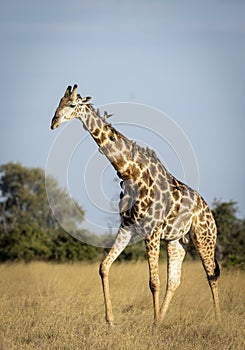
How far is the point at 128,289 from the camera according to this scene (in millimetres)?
12367

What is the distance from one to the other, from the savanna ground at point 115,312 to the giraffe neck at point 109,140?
1.99 metres

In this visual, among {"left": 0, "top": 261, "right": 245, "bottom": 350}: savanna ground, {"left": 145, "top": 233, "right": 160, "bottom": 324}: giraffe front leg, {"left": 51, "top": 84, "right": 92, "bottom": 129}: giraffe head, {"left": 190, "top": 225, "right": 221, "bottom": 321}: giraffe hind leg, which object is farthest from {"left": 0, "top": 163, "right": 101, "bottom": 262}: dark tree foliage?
{"left": 51, "top": 84, "right": 92, "bottom": 129}: giraffe head

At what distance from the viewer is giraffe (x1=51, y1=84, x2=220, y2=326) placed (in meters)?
9.07

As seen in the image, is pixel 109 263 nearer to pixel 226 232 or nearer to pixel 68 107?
pixel 68 107

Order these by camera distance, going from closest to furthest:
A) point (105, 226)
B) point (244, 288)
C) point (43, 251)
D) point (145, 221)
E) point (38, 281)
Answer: point (145, 221) < point (105, 226) < point (244, 288) < point (38, 281) < point (43, 251)

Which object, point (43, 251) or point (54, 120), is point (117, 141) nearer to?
point (54, 120)

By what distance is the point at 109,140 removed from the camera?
923cm

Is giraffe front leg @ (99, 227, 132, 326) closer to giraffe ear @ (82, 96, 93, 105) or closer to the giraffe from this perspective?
the giraffe

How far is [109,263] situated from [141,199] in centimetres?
92

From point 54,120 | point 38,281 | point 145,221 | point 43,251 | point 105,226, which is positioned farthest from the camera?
point 43,251

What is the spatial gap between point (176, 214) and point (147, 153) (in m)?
0.91

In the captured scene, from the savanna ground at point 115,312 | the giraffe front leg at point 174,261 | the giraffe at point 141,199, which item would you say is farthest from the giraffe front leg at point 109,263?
the giraffe front leg at point 174,261

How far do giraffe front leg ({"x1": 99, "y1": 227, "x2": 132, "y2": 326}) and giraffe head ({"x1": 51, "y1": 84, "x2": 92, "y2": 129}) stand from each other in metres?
1.61

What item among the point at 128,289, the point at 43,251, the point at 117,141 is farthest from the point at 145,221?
the point at 43,251
